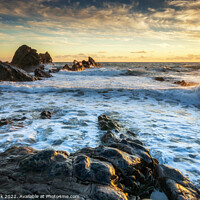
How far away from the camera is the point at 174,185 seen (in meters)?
1.97

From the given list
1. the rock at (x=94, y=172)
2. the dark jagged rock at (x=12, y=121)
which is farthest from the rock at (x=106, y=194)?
the dark jagged rock at (x=12, y=121)

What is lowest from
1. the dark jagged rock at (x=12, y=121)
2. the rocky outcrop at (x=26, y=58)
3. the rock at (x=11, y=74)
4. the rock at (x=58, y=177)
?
the dark jagged rock at (x=12, y=121)

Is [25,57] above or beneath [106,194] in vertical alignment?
above

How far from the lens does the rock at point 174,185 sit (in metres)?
1.88

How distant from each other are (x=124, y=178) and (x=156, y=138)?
6.75 feet

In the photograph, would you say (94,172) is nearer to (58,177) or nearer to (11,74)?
(58,177)

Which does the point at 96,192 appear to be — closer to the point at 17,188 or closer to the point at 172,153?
the point at 17,188

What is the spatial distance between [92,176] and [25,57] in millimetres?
24054

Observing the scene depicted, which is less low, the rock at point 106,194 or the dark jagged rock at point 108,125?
the rock at point 106,194

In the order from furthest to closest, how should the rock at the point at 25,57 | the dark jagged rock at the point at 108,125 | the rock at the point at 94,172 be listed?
1. the rock at the point at 25,57
2. the dark jagged rock at the point at 108,125
3. the rock at the point at 94,172

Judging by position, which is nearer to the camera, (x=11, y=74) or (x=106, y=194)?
(x=106, y=194)

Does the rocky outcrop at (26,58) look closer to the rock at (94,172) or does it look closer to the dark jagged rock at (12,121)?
the dark jagged rock at (12,121)

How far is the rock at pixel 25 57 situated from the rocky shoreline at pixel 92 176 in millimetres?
22771

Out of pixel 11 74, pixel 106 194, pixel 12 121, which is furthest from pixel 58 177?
pixel 11 74
